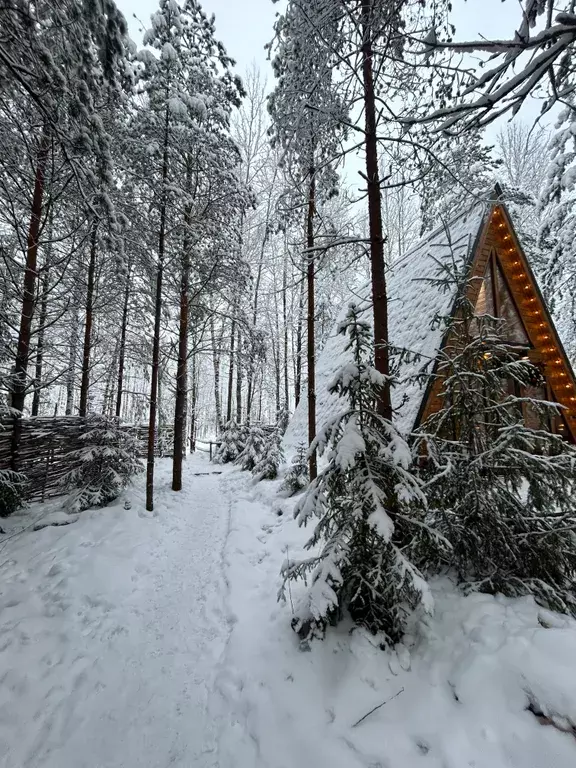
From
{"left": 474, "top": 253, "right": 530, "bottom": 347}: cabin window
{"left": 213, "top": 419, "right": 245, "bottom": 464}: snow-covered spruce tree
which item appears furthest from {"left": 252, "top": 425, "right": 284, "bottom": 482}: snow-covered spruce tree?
{"left": 474, "top": 253, "right": 530, "bottom": 347}: cabin window

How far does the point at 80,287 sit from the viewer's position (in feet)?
30.9

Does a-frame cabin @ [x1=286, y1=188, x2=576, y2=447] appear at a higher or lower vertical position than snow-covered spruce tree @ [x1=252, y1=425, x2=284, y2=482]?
higher

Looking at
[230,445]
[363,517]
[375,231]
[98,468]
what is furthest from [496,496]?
[230,445]

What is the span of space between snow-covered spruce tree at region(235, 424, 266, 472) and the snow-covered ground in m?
8.20

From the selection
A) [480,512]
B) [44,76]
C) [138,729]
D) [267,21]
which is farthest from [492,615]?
[267,21]

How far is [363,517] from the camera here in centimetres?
294

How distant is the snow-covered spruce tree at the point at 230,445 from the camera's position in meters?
15.4

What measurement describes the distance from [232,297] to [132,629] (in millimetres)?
8808

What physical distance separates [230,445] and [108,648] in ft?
39.9

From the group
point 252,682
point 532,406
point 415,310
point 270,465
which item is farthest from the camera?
point 270,465

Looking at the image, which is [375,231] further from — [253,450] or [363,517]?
[253,450]

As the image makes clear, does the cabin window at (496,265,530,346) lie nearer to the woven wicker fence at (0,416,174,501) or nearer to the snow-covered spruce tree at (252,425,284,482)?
the snow-covered spruce tree at (252,425,284,482)

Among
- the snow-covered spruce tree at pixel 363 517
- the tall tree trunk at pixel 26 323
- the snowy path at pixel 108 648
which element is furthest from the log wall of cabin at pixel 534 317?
the tall tree trunk at pixel 26 323

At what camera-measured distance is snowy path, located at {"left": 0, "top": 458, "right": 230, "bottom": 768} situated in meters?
2.38
